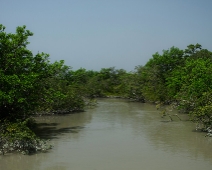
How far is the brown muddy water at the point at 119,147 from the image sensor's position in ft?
37.1

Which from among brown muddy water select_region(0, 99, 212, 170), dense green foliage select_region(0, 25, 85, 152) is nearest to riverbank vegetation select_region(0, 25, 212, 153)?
dense green foliage select_region(0, 25, 85, 152)

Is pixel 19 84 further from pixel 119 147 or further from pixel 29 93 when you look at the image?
pixel 119 147

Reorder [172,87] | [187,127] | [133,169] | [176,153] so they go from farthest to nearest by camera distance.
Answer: [172,87], [187,127], [176,153], [133,169]

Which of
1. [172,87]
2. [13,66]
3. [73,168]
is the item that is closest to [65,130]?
[13,66]

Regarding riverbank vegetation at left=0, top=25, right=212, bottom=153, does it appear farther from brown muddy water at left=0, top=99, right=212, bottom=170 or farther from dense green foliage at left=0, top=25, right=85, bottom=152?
brown muddy water at left=0, top=99, right=212, bottom=170

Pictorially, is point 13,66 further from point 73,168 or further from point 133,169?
point 133,169

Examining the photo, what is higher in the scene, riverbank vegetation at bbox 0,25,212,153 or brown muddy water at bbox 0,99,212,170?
riverbank vegetation at bbox 0,25,212,153

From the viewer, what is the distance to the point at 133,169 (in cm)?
1089

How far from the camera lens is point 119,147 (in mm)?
13906

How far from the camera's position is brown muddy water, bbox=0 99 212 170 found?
11.3m

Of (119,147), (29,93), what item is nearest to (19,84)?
(29,93)

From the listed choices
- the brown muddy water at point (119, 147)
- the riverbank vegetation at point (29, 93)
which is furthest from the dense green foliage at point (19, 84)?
the brown muddy water at point (119, 147)

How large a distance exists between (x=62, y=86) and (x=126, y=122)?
255 inches

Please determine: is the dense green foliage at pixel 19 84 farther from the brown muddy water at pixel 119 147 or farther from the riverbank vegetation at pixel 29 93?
the brown muddy water at pixel 119 147
